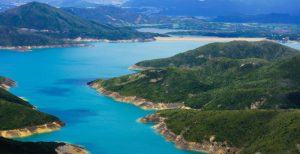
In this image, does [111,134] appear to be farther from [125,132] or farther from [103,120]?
[103,120]

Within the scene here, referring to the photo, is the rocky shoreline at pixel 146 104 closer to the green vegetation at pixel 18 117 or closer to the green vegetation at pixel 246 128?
the green vegetation at pixel 246 128

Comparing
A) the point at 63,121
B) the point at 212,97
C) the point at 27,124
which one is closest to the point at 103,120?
the point at 63,121

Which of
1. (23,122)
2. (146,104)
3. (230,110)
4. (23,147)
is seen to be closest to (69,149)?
(23,147)

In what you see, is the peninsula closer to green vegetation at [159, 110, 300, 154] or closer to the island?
the island

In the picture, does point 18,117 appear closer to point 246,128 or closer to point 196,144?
point 196,144

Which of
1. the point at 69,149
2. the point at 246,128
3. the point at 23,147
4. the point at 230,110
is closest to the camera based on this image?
the point at 23,147

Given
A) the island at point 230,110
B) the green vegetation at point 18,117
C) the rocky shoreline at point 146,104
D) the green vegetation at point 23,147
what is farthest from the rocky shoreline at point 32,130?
the rocky shoreline at point 146,104

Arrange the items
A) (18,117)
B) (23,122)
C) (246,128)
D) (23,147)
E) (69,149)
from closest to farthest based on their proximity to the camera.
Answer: (23,147) < (69,149) < (246,128) < (23,122) < (18,117)
